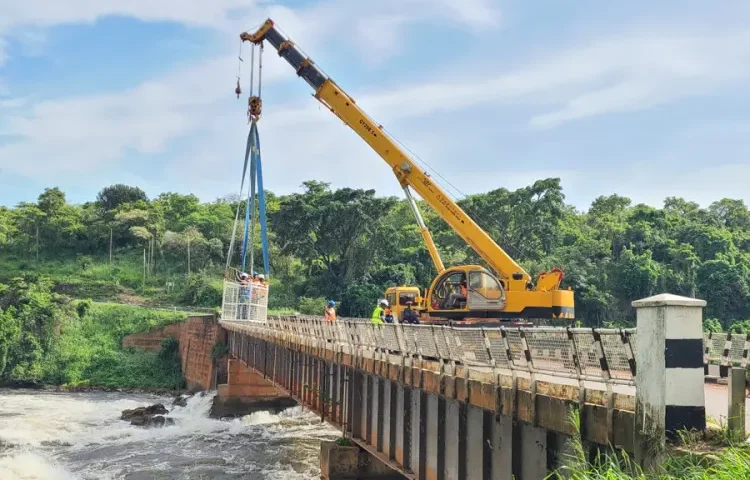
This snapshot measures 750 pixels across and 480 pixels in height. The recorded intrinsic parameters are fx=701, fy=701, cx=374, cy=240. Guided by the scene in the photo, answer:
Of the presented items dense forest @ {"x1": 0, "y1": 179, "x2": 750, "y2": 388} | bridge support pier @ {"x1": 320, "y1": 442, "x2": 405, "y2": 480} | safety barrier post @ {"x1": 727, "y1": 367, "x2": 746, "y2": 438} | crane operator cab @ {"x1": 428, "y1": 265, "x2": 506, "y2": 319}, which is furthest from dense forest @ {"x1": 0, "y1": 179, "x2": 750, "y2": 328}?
safety barrier post @ {"x1": 727, "y1": 367, "x2": 746, "y2": 438}

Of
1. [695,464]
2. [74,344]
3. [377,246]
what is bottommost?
[74,344]

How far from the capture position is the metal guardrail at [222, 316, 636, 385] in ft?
25.7

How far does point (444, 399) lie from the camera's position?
12484 mm

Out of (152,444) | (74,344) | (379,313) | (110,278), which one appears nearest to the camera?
(379,313)

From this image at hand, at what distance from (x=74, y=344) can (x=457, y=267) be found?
1639 inches

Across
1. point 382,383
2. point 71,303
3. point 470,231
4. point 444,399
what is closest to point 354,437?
point 382,383

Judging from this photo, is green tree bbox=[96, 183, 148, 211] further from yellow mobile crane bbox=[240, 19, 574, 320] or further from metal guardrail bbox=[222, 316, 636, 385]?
metal guardrail bbox=[222, 316, 636, 385]

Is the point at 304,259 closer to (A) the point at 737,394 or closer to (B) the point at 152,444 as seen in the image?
(B) the point at 152,444

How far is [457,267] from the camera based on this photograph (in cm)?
2414

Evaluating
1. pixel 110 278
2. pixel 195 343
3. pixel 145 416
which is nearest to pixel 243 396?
pixel 145 416

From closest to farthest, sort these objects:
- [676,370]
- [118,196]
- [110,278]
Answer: [676,370]
[110,278]
[118,196]

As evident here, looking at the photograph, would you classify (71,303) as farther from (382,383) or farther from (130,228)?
(382,383)

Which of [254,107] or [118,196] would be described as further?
[118,196]

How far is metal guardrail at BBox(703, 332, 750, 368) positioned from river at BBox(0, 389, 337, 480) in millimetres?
15653
